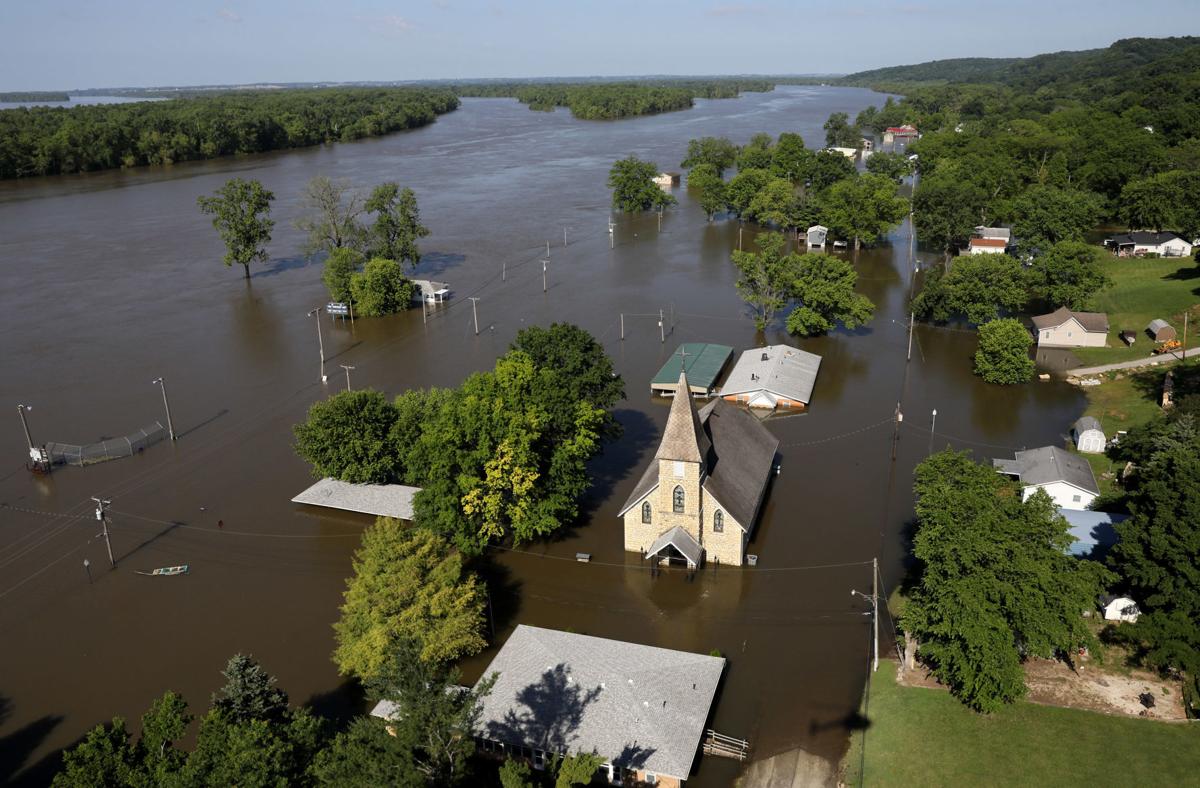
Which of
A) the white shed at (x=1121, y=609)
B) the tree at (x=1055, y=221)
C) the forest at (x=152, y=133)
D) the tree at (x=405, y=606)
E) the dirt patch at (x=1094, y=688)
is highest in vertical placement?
the forest at (x=152, y=133)

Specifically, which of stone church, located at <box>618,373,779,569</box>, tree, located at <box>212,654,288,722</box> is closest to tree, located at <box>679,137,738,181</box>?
stone church, located at <box>618,373,779,569</box>

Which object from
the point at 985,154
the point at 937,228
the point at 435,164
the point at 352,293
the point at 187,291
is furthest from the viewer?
the point at 435,164

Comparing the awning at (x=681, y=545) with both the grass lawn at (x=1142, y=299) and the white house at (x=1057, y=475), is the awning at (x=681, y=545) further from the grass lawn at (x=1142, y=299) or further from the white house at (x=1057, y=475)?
the grass lawn at (x=1142, y=299)

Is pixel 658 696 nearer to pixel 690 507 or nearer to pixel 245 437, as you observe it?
pixel 690 507

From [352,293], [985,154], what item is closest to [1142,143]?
[985,154]

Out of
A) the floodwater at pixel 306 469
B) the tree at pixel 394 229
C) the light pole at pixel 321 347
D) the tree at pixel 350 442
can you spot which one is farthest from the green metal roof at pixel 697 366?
the tree at pixel 394 229
